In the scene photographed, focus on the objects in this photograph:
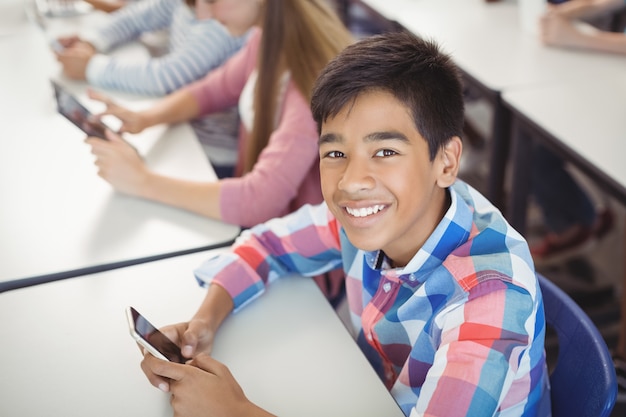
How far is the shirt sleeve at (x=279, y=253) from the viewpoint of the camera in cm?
108

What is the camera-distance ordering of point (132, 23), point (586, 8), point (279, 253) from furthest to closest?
point (132, 23) → point (586, 8) → point (279, 253)

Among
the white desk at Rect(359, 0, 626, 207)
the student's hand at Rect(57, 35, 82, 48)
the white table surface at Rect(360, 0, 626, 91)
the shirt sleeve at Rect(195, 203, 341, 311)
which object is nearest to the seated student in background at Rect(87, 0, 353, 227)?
the shirt sleeve at Rect(195, 203, 341, 311)

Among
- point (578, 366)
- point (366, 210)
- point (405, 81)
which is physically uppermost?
point (405, 81)

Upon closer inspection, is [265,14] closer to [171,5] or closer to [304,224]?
[304,224]

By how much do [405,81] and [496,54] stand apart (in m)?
1.18

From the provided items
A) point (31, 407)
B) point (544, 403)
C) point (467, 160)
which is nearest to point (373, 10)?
point (467, 160)

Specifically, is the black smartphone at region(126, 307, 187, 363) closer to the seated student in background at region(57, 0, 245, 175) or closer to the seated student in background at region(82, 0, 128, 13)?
the seated student in background at region(57, 0, 245, 175)

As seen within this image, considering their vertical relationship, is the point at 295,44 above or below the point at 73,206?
above

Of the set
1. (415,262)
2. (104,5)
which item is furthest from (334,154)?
(104,5)

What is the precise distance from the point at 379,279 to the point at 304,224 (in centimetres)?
18

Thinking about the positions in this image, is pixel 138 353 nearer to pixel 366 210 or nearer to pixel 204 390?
pixel 204 390

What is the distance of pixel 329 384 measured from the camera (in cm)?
90

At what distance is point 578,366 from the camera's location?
3.04ft

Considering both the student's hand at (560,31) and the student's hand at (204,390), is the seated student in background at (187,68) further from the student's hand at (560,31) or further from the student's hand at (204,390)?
the student's hand at (204,390)
